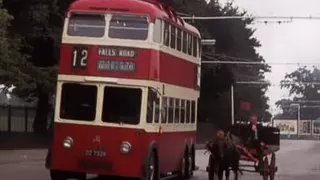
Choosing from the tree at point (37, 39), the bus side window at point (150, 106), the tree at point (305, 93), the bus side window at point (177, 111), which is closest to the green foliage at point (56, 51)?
the tree at point (37, 39)

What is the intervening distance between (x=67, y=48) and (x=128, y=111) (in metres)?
2.25

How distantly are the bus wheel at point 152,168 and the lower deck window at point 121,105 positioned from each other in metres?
1.14

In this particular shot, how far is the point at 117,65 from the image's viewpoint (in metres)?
18.8

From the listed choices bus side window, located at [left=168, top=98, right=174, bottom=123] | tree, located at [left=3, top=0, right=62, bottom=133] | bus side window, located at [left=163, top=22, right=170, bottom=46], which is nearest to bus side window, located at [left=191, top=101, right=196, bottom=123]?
bus side window, located at [left=168, top=98, right=174, bottom=123]

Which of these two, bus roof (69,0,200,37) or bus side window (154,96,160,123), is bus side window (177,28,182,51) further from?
bus side window (154,96,160,123)

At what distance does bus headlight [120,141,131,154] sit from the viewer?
18317mm

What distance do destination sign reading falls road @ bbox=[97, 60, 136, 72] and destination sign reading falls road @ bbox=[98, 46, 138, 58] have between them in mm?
177

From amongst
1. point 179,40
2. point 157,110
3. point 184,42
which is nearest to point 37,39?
point 184,42

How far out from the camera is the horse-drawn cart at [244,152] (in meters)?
20.4

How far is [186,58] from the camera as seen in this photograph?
23359 millimetres

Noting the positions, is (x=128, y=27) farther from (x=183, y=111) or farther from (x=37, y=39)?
(x=37, y=39)

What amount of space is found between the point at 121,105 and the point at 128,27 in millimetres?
2050

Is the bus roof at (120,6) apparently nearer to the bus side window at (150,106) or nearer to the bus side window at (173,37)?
the bus side window at (173,37)

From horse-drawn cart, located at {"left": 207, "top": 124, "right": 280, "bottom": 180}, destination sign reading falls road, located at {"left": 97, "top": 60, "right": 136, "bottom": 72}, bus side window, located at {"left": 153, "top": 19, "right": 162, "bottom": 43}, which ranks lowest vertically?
horse-drawn cart, located at {"left": 207, "top": 124, "right": 280, "bottom": 180}
